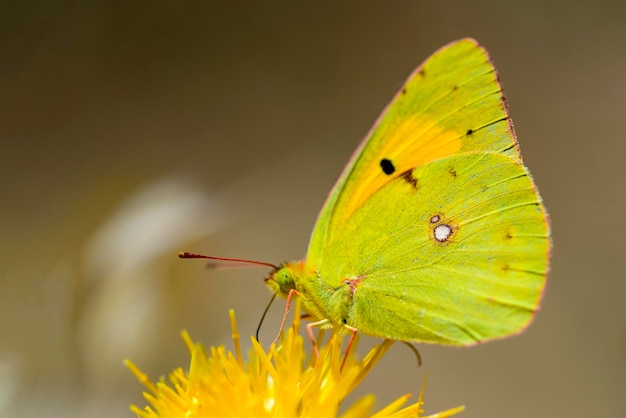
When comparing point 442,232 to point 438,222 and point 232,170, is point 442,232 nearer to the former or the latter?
point 438,222

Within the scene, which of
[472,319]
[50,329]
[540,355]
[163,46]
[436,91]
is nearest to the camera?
[472,319]

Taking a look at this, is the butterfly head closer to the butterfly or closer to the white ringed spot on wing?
the butterfly

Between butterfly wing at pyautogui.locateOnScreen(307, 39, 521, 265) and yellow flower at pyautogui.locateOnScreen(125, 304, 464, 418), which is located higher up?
butterfly wing at pyautogui.locateOnScreen(307, 39, 521, 265)

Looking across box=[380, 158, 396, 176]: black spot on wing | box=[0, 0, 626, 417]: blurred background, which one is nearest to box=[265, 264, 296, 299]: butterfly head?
box=[380, 158, 396, 176]: black spot on wing

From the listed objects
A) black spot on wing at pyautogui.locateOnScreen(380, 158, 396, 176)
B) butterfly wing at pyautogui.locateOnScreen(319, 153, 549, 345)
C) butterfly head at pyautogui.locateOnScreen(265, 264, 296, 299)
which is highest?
black spot on wing at pyautogui.locateOnScreen(380, 158, 396, 176)

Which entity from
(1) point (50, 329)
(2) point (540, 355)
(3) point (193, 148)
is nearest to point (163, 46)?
(3) point (193, 148)

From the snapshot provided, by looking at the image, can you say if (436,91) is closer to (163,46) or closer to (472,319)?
(472,319)


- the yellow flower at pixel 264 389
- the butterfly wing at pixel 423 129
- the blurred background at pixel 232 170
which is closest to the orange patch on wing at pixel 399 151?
the butterfly wing at pixel 423 129

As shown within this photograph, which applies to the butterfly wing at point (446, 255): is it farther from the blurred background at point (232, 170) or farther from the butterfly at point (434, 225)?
the blurred background at point (232, 170)
